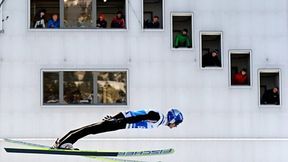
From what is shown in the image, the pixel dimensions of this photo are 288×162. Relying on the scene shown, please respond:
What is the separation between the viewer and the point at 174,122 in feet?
70.6

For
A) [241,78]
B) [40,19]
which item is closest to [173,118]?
[241,78]

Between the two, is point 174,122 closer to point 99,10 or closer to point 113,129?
point 113,129

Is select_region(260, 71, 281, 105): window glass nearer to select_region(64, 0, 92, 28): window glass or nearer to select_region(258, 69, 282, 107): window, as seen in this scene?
select_region(258, 69, 282, 107): window

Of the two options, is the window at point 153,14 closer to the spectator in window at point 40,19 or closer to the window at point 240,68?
the window at point 240,68

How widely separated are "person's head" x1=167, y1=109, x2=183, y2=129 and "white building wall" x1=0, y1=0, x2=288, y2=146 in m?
0.81

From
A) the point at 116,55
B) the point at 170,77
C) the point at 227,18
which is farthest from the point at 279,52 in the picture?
the point at 116,55

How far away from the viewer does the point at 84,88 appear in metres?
22.9

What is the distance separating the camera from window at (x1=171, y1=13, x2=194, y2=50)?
22844mm

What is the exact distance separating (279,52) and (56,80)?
767 cm

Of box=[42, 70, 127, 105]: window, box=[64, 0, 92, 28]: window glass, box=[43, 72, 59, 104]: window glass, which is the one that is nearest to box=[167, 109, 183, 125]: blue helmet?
box=[42, 70, 127, 105]: window

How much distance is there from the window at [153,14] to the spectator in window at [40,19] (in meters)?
3.41

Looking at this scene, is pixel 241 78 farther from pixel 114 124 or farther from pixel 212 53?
pixel 114 124

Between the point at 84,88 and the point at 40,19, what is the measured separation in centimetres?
279

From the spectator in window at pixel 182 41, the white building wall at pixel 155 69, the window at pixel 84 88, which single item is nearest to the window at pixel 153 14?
the white building wall at pixel 155 69
